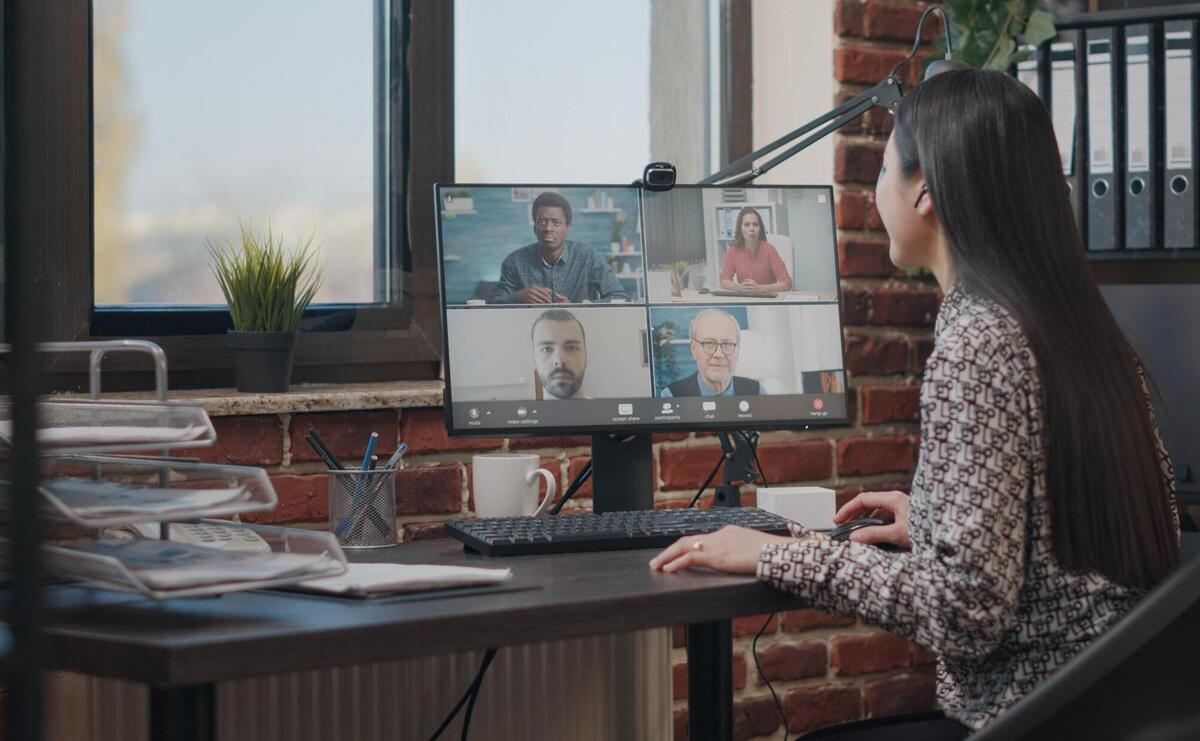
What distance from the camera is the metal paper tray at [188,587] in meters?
0.96

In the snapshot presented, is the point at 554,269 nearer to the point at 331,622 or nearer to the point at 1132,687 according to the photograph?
the point at 331,622

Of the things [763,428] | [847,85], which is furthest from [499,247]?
[847,85]

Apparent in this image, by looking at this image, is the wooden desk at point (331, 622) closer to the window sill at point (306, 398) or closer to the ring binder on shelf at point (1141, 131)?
the window sill at point (306, 398)

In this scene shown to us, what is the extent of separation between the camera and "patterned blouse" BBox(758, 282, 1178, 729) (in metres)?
1.12

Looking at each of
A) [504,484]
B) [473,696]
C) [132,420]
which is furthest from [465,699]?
[132,420]

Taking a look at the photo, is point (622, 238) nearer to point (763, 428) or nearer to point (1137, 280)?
point (763, 428)

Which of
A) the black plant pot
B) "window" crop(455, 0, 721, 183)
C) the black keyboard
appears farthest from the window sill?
"window" crop(455, 0, 721, 183)

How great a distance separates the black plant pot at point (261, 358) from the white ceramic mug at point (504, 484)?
13.7 inches

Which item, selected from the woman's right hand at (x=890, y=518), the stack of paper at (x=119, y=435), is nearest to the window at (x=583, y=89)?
the woman's right hand at (x=890, y=518)

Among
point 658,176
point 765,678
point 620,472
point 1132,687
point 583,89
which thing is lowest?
point 765,678

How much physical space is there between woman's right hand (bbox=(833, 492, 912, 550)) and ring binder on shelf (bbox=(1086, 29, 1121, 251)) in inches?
28.8

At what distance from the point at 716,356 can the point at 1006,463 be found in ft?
1.90

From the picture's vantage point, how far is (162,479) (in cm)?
121

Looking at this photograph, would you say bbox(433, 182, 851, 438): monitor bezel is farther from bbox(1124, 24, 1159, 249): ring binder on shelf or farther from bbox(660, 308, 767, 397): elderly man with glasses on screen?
bbox(1124, 24, 1159, 249): ring binder on shelf
